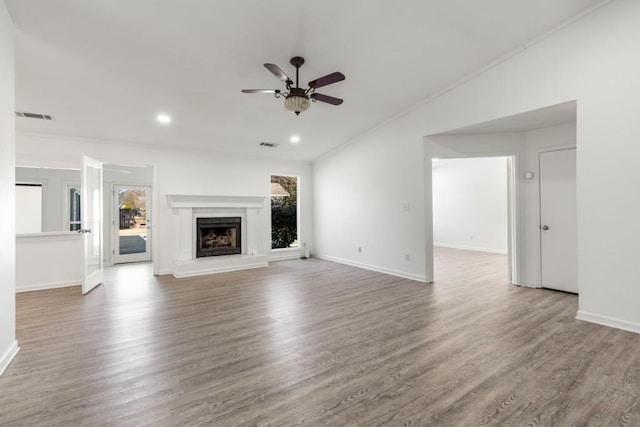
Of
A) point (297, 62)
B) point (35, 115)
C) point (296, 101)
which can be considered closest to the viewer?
point (296, 101)

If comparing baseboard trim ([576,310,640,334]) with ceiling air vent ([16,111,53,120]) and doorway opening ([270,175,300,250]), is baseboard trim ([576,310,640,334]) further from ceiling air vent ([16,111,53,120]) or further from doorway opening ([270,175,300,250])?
ceiling air vent ([16,111,53,120])

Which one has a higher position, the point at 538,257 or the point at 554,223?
the point at 554,223

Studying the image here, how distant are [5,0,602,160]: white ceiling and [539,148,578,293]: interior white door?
6.29ft

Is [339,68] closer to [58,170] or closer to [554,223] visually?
[554,223]

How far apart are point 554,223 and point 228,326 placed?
486cm

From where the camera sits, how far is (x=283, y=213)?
7.93 metres

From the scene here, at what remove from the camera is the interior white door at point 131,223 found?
24.1 ft

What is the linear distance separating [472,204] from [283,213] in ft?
19.4

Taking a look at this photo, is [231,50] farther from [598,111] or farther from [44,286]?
[44,286]

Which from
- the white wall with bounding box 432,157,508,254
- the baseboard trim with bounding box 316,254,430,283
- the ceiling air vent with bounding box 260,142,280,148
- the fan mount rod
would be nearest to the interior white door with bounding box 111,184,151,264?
the ceiling air vent with bounding box 260,142,280,148

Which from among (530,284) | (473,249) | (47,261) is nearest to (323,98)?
(530,284)

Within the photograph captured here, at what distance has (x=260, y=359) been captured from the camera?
2520 millimetres

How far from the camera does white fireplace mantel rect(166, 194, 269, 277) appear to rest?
6.04 metres

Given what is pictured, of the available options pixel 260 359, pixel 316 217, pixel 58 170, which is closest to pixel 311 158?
pixel 316 217
